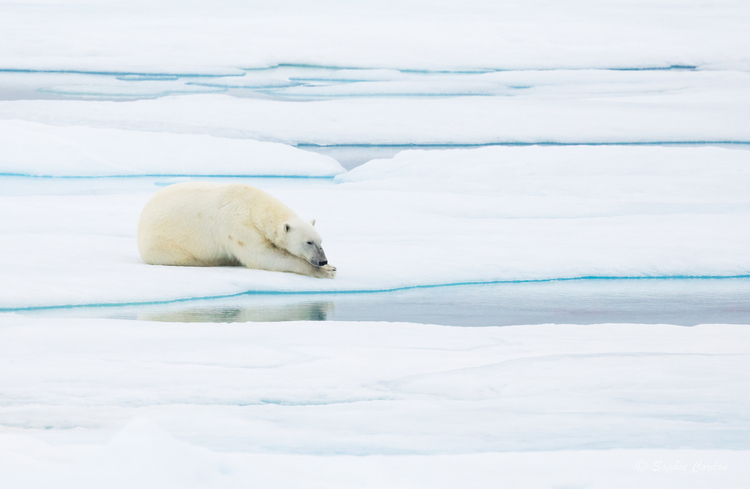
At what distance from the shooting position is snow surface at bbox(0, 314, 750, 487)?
88.0 inches

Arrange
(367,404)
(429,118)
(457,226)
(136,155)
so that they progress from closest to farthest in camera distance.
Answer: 1. (367,404)
2. (457,226)
3. (136,155)
4. (429,118)

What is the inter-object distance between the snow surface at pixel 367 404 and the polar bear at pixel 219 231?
3.32 ft

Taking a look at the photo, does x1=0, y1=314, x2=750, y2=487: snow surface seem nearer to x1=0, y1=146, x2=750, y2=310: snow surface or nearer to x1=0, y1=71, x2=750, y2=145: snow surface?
x1=0, y1=146, x2=750, y2=310: snow surface

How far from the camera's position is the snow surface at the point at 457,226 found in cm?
475

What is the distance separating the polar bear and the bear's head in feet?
0.06

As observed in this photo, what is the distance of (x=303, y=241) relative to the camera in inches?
191

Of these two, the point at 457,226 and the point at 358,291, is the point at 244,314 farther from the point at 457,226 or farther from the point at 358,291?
the point at 457,226

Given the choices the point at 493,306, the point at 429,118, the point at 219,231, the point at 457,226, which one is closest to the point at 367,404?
the point at 493,306

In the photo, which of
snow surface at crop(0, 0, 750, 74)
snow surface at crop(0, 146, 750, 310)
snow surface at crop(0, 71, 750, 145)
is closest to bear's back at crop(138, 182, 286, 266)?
Result: snow surface at crop(0, 146, 750, 310)

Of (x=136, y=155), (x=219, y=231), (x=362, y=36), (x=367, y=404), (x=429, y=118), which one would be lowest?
(x=367, y=404)

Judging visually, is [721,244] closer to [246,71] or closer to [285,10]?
[246,71]

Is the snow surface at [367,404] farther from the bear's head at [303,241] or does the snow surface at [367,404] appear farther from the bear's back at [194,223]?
the bear's back at [194,223]

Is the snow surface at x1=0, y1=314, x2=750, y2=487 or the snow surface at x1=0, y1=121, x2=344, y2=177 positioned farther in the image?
the snow surface at x1=0, y1=121, x2=344, y2=177

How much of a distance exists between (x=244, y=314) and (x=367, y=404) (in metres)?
1.45
